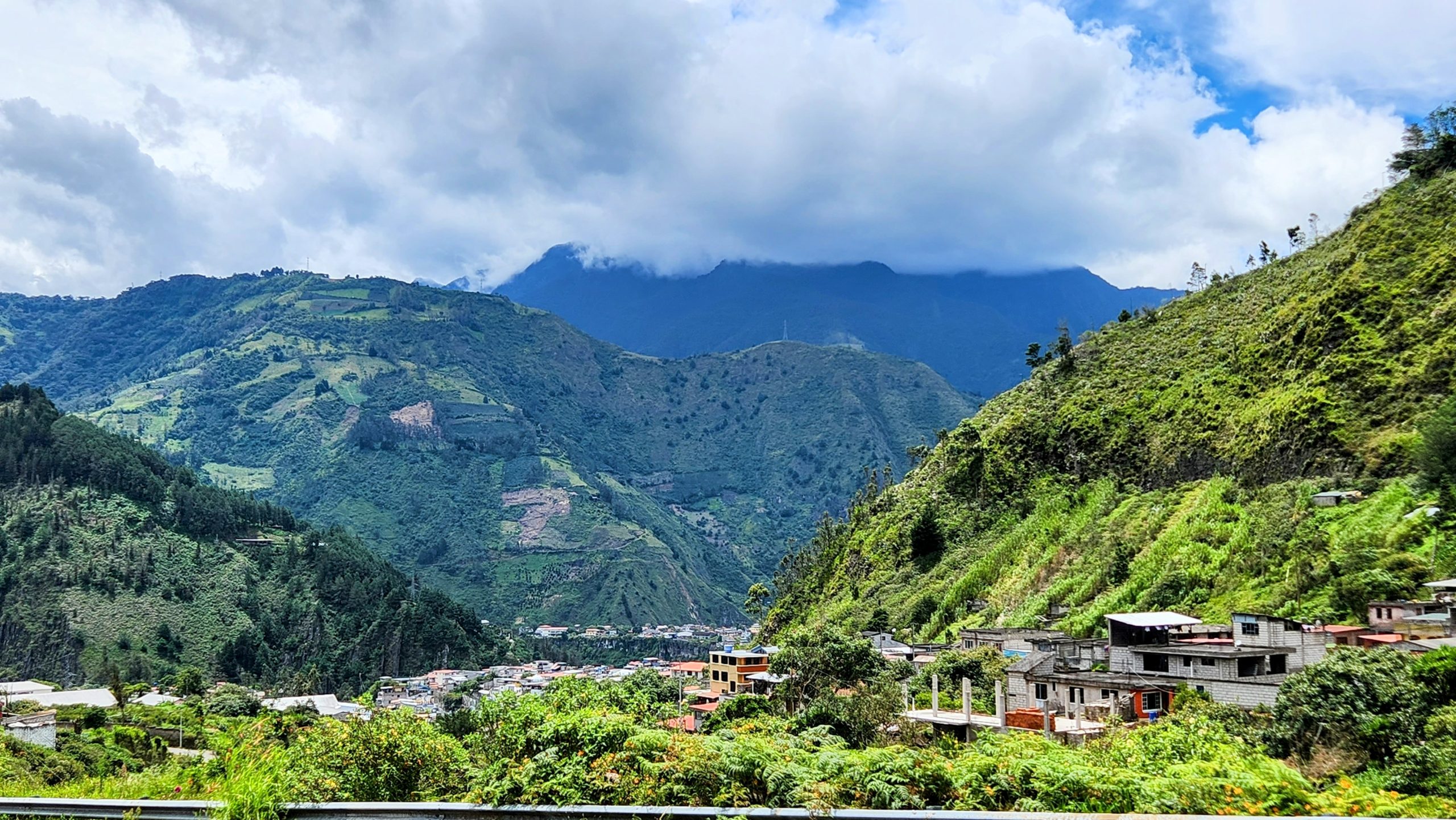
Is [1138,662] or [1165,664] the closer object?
[1165,664]

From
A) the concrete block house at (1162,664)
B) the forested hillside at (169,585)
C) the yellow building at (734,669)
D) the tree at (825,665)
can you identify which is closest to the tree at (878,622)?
the yellow building at (734,669)

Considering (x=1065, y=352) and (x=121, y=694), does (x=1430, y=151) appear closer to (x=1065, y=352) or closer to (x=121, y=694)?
(x=1065, y=352)

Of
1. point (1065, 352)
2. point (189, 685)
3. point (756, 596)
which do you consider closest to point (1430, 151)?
point (1065, 352)

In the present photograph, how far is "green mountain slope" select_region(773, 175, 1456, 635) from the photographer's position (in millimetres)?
37594

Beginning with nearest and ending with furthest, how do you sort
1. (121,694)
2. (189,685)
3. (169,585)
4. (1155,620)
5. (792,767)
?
1. (792,767)
2. (1155,620)
3. (121,694)
4. (189,685)
5. (169,585)

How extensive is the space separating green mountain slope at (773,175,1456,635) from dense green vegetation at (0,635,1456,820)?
1626cm

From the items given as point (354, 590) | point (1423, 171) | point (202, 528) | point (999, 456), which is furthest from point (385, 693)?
point (1423, 171)

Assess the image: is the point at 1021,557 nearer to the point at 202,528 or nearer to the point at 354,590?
the point at 354,590

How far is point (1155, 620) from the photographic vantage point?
33.6m

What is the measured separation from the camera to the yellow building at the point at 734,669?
5559 cm

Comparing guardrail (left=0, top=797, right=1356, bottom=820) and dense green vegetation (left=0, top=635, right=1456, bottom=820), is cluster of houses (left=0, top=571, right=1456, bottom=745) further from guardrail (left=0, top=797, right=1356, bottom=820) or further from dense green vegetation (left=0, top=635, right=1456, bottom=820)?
guardrail (left=0, top=797, right=1356, bottom=820)

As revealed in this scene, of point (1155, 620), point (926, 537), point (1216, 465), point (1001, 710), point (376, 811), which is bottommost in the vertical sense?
point (1001, 710)

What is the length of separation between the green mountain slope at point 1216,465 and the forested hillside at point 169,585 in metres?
57.9

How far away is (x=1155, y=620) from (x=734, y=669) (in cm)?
2752
